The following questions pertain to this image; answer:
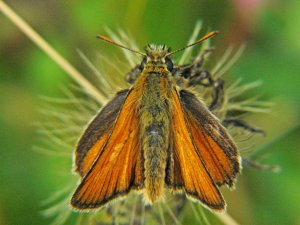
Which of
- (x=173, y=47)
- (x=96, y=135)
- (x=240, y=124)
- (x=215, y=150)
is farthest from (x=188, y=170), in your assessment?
(x=173, y=47)

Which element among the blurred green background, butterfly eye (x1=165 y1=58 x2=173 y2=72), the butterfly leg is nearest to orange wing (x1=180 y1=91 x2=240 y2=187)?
butterfly eye (x1=165 y1=58 x2=173 y2=72)

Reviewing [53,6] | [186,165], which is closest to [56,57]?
[53,6]

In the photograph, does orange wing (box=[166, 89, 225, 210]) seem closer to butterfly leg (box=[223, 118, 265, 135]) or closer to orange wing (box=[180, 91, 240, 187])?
orange wing (box=[180, 91, 240, 187])

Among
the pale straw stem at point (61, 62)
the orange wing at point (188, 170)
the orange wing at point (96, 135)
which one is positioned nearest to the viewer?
the orange wing at point (188, 170)

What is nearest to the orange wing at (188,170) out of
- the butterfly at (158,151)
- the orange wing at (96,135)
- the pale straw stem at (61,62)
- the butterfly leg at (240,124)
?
the butterfly at (158,151)

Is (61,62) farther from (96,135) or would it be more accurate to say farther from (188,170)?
(188,170)

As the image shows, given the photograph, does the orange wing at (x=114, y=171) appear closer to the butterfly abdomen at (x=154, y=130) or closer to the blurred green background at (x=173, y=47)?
the butterfly abdomen at (x=154, y=130)

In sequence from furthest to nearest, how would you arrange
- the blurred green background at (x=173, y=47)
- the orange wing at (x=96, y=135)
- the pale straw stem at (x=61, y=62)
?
the blurred green background at (x=173, y=47) < the pale straw stem at (x=61, y=62) < the orange wing at (x=96, y=135)
